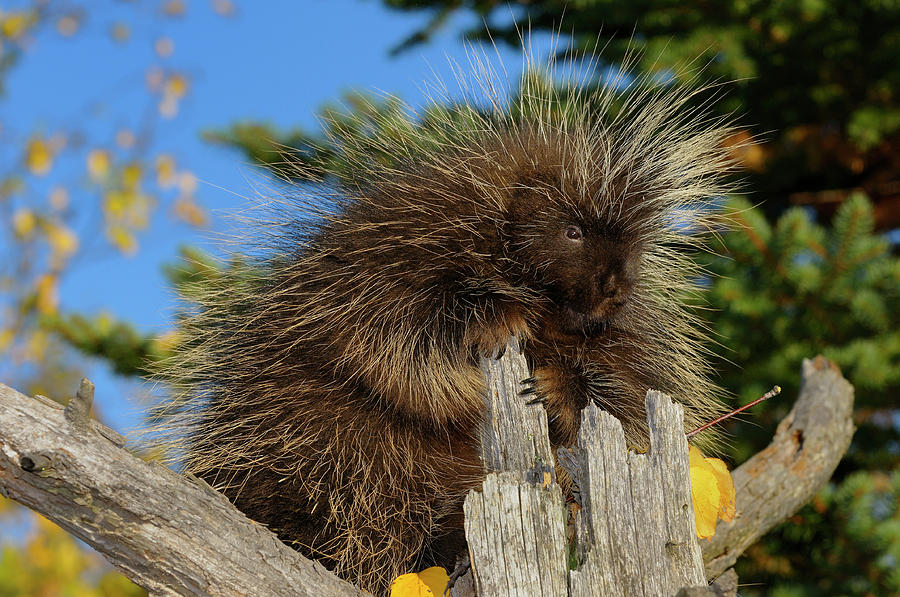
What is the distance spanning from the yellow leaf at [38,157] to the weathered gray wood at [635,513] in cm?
715

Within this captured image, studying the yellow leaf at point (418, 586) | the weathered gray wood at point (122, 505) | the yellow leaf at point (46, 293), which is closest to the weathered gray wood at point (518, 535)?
the yellow leaf at point (418, 586)

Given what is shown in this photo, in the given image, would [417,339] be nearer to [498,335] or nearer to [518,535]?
[498,335]

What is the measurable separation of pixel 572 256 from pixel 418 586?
37.2 inches

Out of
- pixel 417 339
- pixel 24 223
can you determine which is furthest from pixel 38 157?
pixel 417 339

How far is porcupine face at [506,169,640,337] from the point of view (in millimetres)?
2162

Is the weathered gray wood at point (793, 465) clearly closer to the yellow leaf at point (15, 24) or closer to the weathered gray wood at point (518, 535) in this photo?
the weathered gray wood at point (518, 535)

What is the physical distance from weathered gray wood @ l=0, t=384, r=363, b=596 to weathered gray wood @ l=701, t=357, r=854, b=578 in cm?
189

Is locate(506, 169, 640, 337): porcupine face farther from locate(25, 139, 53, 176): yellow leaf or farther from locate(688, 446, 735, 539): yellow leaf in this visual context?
locate(25, 139, 53, 176): yellow leaf

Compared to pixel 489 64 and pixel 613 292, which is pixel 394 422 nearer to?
pixel 613 292

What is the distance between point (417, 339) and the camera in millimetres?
2193

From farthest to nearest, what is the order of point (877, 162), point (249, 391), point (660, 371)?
point (877, 162) < point (660, 371) < point (249, 391)

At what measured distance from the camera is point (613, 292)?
215 cm

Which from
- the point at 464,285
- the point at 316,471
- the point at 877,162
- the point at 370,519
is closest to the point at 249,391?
the point at 316,471

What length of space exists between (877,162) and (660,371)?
327 cm
